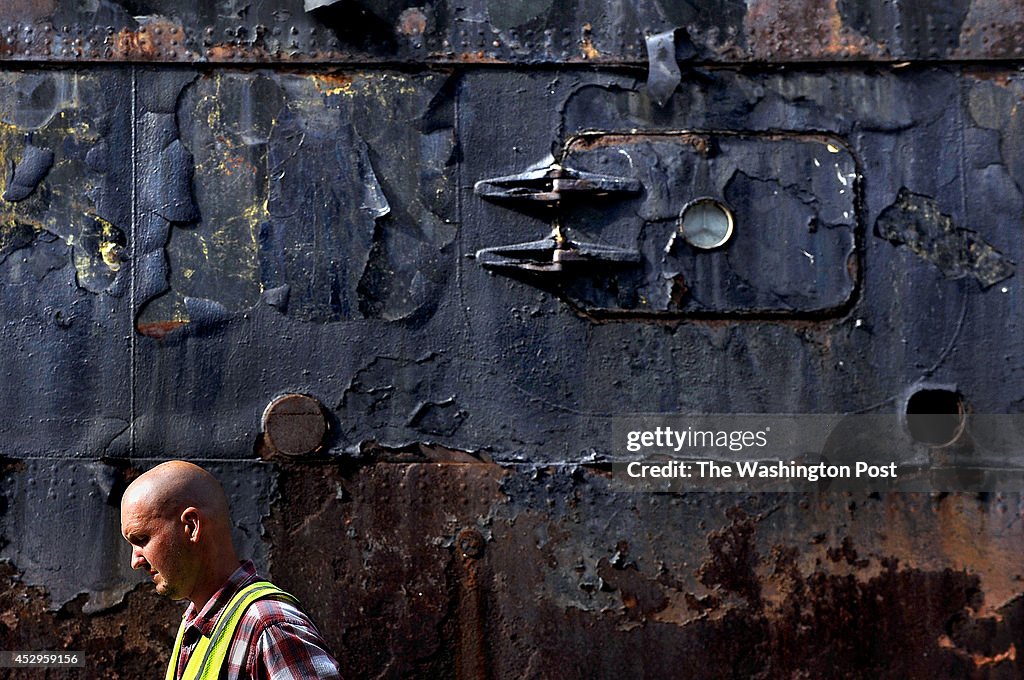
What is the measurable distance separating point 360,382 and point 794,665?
1702mm

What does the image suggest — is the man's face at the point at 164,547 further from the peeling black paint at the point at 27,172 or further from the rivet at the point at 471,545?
the peeling black paint at the point at 27,172

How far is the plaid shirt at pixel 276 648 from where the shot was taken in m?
1.79

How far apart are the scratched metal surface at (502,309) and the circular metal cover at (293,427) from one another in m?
0.06

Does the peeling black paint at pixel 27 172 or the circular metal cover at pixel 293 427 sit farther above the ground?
the peeling black paint at pixel 27 172

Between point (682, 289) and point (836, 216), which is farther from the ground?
point (836, 216)

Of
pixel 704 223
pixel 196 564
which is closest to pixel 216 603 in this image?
pixel 196 564

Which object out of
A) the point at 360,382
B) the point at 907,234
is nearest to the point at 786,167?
the point at 907,234

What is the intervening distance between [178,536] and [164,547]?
3 cm

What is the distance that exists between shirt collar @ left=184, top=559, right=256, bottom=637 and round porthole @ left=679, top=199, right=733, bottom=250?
1.95 metres

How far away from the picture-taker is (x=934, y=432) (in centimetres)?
329

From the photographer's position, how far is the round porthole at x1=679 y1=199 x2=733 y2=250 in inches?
132

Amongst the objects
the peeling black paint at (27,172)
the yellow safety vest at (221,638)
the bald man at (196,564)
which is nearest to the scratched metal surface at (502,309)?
the peeling black paint at (27,172)

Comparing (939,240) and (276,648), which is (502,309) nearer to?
(939,240)

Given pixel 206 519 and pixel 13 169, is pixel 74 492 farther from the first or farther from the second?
pixel 206 519
